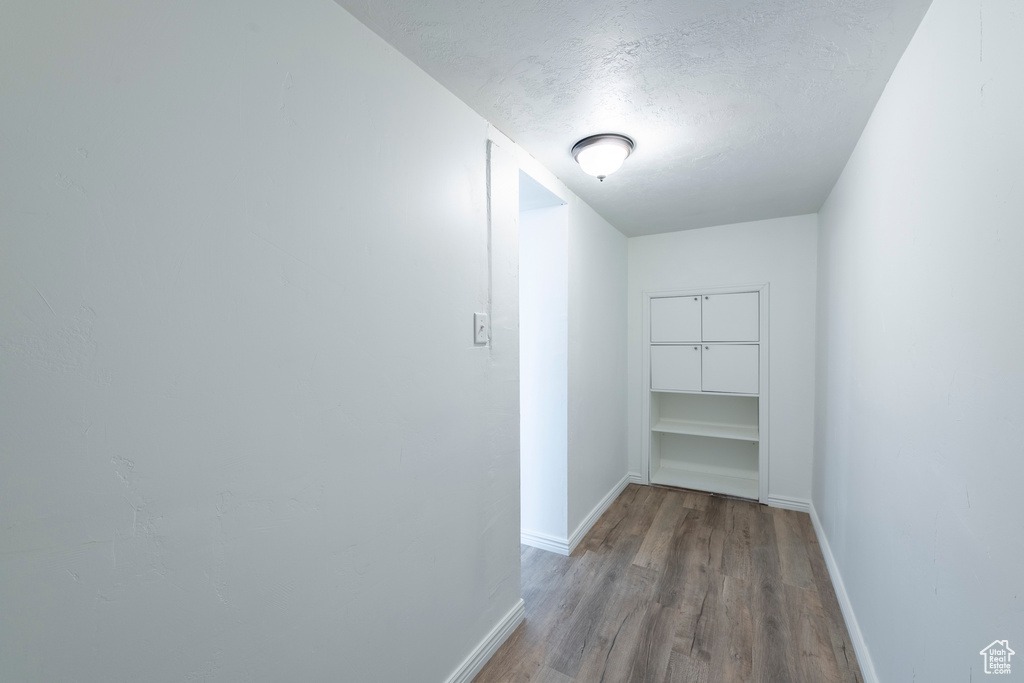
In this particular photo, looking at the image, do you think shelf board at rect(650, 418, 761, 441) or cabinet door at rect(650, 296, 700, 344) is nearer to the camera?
shelf board at rect(650, 418, 761, 441)

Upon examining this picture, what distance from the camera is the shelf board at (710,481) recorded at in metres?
3.56

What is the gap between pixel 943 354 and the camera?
111cm

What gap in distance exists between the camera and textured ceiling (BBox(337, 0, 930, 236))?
4.04 feet

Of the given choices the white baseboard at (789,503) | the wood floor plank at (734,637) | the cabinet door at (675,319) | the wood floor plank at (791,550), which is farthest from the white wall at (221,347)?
the white baseboard at (789,503)

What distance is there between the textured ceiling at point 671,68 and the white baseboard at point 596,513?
87.6 inches

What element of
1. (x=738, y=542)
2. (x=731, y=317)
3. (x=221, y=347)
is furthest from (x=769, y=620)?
(x=221, y=347)

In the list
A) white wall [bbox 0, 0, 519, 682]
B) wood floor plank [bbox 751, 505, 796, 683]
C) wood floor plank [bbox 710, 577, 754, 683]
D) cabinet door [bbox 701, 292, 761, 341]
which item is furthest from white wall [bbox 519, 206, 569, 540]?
cabinet door [bbox 701, 292, 761, 341]

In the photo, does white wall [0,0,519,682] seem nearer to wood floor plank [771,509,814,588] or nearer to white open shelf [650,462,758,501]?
wood floor plank [771,509,814,588]

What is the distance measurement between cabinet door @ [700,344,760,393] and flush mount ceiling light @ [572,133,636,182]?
6.96 feet

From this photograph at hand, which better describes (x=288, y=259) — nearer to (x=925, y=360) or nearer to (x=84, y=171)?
(x=84, y=171)

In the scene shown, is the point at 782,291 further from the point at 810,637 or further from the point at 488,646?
the point at 488,646

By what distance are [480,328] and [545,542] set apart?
170cm

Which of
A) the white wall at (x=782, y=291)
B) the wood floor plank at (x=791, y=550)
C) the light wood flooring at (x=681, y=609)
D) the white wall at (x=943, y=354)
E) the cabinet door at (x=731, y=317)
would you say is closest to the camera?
the white wall at (x=943, y=354)

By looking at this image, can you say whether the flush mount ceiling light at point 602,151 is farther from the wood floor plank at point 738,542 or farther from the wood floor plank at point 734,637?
the wood floor plank at point 738,542
